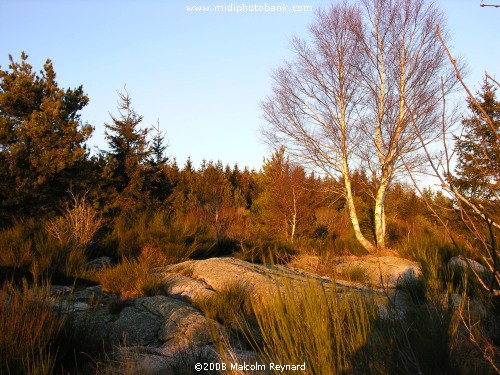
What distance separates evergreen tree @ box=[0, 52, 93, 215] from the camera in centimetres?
1345

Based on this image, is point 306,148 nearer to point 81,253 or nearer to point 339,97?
point 339,97

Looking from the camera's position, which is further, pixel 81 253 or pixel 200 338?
pixel 81 253

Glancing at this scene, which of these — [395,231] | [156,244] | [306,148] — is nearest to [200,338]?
[156,244]

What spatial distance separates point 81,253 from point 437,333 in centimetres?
768

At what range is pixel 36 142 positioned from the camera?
47.4 ft

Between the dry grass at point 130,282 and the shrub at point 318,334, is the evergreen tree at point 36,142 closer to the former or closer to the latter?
the dry grass at point 130,282

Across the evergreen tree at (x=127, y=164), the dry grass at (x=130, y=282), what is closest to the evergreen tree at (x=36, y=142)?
the evergreen tree at (x=127, y=164)

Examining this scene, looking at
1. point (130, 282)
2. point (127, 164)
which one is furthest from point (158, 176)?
point (130, 282)

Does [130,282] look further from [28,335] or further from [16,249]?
[28,335]

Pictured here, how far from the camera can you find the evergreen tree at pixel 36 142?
530 inches

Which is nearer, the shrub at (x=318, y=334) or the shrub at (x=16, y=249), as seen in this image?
the shrub at (x=318, y=334)

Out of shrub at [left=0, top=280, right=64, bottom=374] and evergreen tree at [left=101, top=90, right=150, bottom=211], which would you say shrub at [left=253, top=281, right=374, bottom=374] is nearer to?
shrub at [left=0, top=280, right=64, bottom=374]

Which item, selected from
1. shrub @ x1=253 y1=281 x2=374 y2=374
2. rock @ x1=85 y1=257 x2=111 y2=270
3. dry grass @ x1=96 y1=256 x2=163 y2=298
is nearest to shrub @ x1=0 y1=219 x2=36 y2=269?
rock @ x1=85 y1=257 x2=111 y2=270

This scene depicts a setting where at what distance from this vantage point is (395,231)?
65.7 ft
